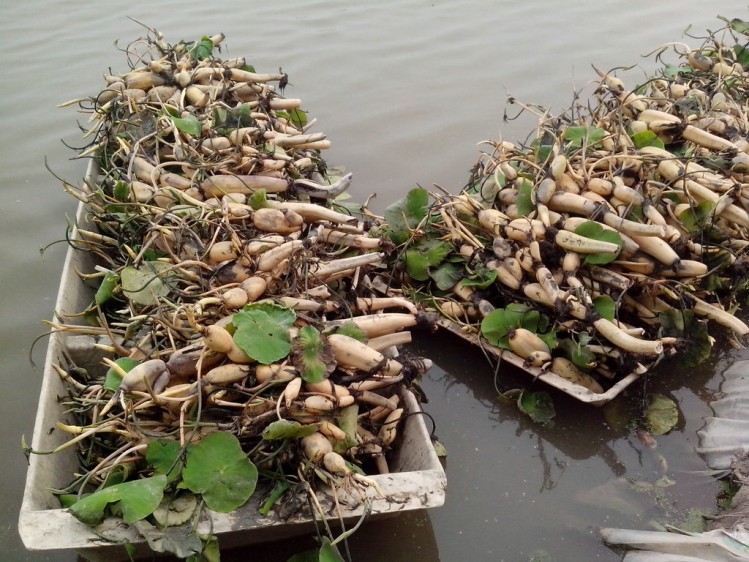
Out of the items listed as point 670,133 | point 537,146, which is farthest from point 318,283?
point 670,133

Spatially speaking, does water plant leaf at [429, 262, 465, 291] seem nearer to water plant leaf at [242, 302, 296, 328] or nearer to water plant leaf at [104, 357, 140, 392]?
water plant leaf at [242, 302, 296, 328]

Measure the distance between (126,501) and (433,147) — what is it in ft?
10.7

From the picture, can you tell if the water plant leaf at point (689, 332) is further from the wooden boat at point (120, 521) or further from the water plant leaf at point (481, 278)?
the wooden boat at point (120, 521)

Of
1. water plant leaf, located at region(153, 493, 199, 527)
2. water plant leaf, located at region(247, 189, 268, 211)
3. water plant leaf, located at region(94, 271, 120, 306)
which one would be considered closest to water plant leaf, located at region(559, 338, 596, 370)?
water plant leaf, located at region(247, 189, 268, 211)

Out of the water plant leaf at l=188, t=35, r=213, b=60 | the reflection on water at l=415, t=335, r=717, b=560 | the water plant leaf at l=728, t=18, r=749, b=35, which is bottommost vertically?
the reflection on water at l=415, t=335, r=717, b=560

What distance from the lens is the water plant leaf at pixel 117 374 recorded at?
5.82ft

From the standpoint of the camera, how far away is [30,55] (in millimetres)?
5289

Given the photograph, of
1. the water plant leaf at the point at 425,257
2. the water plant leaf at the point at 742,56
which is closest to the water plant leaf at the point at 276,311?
the water plant leaf at the point at 425,257

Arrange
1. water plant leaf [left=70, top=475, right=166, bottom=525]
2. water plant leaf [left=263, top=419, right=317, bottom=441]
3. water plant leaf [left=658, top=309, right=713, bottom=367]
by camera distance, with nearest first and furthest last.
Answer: water plant leaf [left=70, top=475, right=166, bottom=525] < water plant leaf [left=263, top=419, right=317, bottom=441] < water plant leaf [left=658, top=309, right=713, bottom=367]

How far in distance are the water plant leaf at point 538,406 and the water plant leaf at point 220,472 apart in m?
1.20

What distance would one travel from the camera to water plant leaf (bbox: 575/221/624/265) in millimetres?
2389

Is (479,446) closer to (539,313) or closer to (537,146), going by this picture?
(539,313)

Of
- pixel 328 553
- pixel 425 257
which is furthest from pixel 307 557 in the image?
pixel 425 257

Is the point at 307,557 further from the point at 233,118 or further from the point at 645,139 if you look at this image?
the point at 645,139
